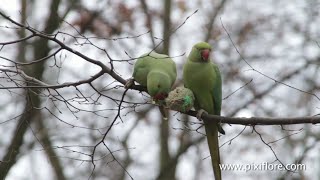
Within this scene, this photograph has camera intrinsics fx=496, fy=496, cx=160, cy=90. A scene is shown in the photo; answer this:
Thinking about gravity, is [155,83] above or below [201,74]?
below

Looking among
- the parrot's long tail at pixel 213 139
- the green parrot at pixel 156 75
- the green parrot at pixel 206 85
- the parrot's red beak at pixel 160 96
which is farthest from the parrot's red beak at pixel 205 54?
the parrot's long tail at pixel 213 139

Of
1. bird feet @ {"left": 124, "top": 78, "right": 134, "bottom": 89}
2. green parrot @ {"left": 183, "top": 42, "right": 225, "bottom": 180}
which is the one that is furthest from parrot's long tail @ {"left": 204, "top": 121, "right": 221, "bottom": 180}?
bird feet @ {"left": 124, "top": 78, "right": 134, "bottom": 89}

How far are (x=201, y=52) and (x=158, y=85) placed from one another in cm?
49

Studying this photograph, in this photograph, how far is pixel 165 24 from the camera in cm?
909

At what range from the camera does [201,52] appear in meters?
4.27

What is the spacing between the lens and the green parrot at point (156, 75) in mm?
4121

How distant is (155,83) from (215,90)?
2.39 ft

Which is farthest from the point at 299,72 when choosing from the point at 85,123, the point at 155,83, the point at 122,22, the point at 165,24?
the point at 155,83

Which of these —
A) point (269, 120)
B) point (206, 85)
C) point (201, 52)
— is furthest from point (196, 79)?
point (269, 120)

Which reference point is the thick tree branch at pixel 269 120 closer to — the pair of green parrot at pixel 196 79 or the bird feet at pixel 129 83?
the pair of green parrot at pixel 196 79

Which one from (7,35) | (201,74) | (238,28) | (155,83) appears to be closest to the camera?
(155,83)

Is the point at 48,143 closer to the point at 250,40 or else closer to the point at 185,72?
the point at 250,40

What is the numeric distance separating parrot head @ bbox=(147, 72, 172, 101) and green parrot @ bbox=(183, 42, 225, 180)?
34 centimetres

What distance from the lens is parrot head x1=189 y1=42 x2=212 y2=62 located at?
4.25 meters
